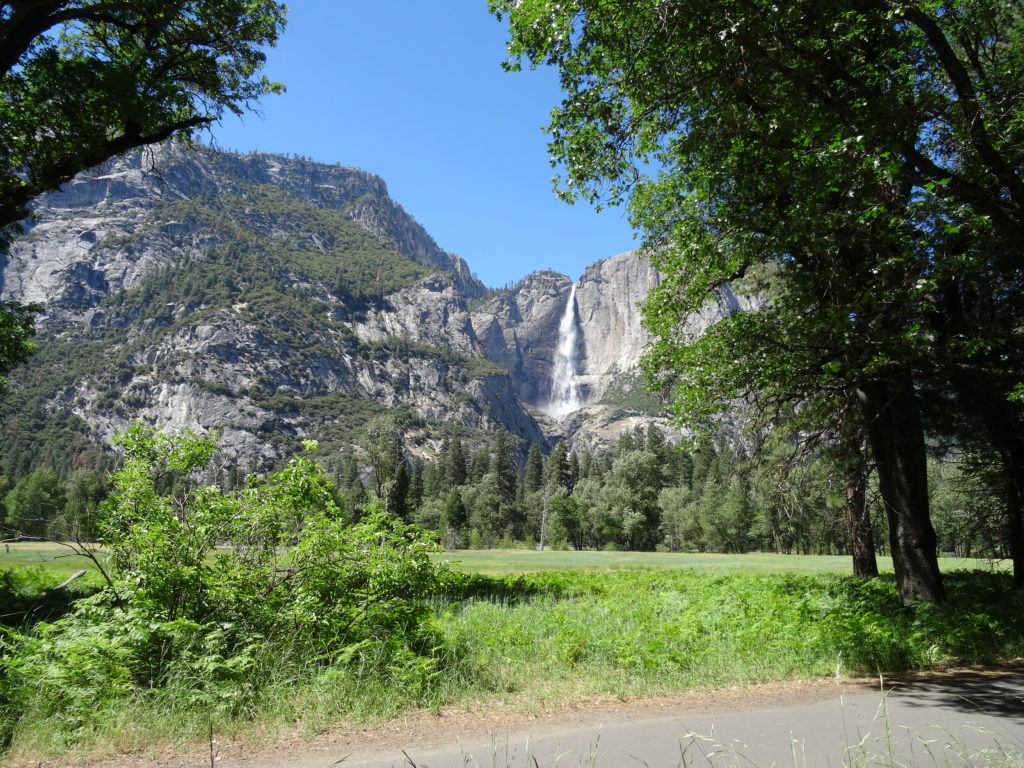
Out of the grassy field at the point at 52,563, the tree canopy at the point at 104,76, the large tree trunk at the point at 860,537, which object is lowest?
the grassy field at the point at 52,563

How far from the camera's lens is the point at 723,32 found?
20.6ft

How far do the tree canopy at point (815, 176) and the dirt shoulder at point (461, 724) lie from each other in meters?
4.29

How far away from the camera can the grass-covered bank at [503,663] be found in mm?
5609

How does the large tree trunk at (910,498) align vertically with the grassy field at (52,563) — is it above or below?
above

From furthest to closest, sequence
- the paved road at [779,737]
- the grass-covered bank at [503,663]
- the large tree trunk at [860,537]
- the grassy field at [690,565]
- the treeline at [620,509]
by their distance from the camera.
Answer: the treeline at [620,509] < the grassy field at [690,565] < the large tree trunk at [860,537] < the grass-covered bank at [503,663] < the paved road at [779,737]

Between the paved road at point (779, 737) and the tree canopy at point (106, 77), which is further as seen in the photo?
the tree canopy at point (106, 77)

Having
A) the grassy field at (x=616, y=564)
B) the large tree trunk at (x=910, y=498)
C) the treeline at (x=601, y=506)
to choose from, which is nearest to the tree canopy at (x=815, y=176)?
the large tree trunk at (x=910, y=498)

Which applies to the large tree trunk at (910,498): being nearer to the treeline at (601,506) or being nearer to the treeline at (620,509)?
the treeline at (601,506)

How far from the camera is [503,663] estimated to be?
8.15m

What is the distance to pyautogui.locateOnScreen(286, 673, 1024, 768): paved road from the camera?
14.7 feet

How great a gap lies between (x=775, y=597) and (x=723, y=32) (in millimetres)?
11087

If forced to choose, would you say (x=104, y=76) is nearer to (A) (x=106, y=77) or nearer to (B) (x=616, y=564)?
(A) (x=106, y=77)

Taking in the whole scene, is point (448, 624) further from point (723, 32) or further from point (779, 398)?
point (723, 32)

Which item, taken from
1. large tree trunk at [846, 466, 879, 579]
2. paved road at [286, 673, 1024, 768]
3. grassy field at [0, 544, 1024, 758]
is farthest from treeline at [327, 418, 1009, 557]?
paved road at [286, 673, 1024, 768]
